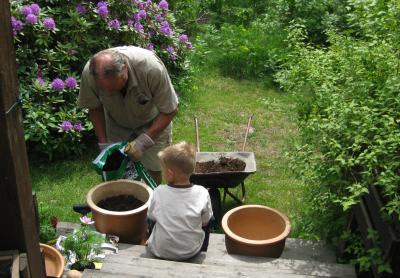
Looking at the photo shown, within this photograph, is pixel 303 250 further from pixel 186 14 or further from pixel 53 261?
pixel 186 14

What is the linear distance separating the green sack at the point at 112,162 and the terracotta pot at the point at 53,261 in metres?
0.85

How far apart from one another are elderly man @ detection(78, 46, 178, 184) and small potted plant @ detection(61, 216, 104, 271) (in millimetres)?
883

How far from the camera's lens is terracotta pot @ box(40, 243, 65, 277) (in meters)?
3.62

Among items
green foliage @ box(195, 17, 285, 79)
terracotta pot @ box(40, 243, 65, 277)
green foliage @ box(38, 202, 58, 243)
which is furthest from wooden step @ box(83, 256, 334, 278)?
green foliage @ box(195, 17, 285, 79)

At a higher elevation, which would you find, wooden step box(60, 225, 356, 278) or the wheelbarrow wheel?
wooden step box(60, 225, 356, 278)

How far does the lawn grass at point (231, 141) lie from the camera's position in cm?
567

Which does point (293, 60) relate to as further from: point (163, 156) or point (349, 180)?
point (163, 156)

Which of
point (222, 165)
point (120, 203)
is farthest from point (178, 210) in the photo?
point (222, 165)

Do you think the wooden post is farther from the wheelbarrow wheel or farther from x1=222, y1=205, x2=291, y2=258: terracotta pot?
the wheelbarrow wheel

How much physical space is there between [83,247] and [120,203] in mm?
680

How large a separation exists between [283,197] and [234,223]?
1500 millimetres

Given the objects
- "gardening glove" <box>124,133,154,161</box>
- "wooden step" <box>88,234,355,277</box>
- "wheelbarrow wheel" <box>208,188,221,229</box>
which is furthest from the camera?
"wheelbarrow wheel" <box>208,188,221,229</box>

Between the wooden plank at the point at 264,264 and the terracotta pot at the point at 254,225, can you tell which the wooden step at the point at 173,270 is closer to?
the wooden plank at the point at 264,264

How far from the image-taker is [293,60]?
16.2 feet
